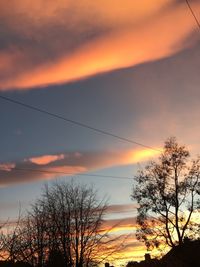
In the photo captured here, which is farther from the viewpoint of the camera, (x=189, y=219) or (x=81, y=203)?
(x=81, y=203)

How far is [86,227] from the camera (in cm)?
4566

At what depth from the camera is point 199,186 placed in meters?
41.8

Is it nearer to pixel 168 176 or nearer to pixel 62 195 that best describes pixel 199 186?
pixel 168 176

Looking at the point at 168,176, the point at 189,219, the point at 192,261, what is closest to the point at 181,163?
the point at 168,176

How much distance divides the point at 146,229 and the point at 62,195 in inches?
309

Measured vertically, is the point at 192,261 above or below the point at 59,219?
below

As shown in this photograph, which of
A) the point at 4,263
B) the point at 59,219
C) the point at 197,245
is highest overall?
the point at 59,219

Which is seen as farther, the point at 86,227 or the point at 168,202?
the point at 86,227

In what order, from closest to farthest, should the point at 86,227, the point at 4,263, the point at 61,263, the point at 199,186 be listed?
the point at 4,263 → the point at 61,263 → the point at 199,186 → the point at 86,227

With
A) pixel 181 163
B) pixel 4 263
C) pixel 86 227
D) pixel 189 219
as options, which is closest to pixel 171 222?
pixel 189 219

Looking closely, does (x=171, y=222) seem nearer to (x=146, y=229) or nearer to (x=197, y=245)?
(x=146, y=229)

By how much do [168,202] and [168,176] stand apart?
Result: 1.96 meters

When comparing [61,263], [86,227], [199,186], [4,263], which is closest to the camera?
[4,263]

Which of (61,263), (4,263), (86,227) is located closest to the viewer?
(4,263)
